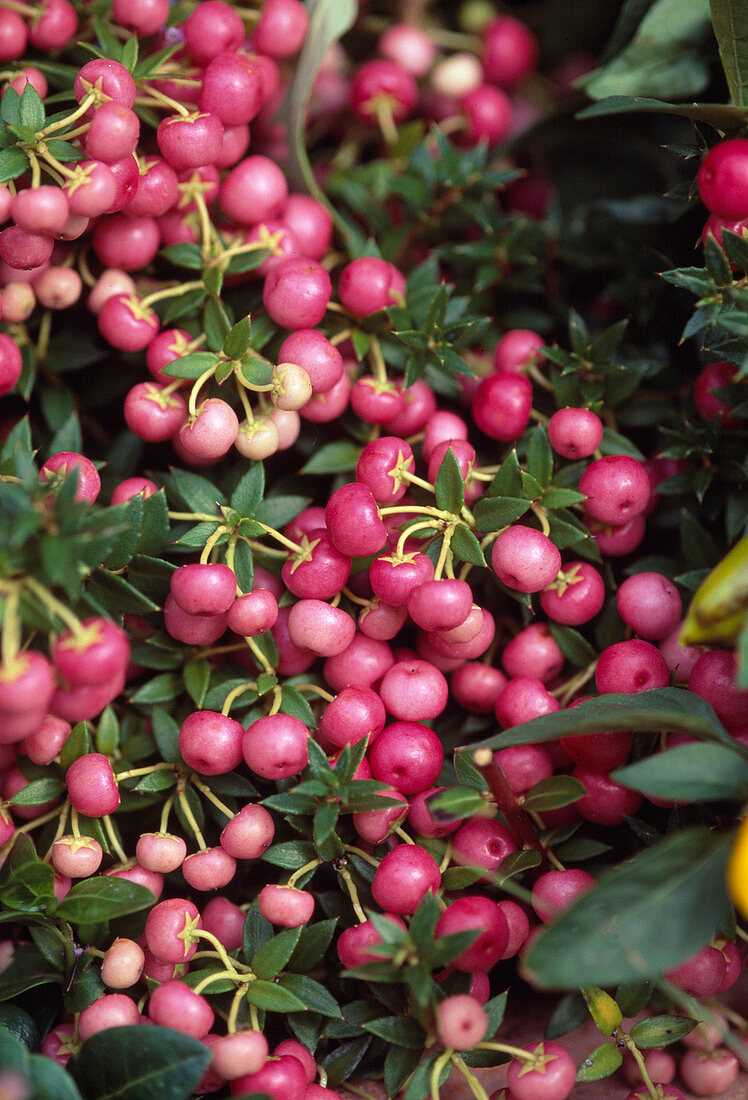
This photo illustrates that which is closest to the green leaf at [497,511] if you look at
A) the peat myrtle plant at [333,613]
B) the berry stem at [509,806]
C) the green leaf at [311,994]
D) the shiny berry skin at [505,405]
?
the peat myrtle plant at [333,613]

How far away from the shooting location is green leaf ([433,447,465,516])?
0.79m

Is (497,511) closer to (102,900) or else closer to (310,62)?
(102,900)

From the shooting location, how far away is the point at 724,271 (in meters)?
0.80

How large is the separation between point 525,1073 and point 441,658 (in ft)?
1.20

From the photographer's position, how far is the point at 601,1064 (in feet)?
2.47

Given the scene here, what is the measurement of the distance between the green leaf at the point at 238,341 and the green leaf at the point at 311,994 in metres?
0.57

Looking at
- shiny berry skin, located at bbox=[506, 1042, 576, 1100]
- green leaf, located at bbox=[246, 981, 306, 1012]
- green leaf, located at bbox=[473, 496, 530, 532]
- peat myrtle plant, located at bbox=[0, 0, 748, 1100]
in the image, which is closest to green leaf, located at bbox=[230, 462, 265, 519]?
peat myrtle plant, located at bbox=[0, 0, 748, 1100]

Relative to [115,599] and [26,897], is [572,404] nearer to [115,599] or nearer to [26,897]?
[115,599]

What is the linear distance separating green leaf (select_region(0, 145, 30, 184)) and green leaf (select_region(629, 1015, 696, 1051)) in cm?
93

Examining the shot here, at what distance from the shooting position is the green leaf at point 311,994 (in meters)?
0.74

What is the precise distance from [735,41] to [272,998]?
999 millimetres

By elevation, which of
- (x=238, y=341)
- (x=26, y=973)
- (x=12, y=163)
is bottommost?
(x=26, y=973)

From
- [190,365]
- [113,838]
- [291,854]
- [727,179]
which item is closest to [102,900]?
[113,838]

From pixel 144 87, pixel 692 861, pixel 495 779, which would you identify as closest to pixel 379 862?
pixel 495 779
